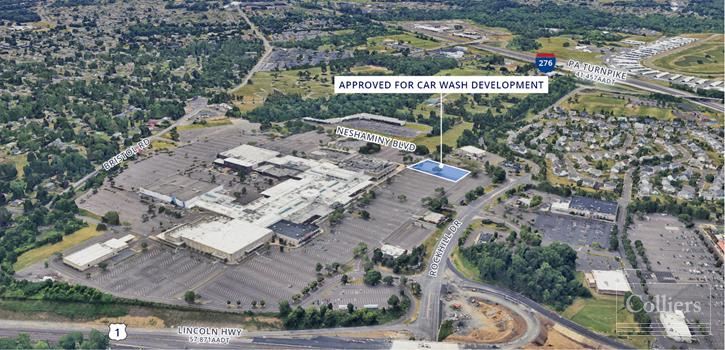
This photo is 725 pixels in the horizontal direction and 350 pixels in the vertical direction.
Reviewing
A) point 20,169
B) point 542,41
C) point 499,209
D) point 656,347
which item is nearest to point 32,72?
point 20,169

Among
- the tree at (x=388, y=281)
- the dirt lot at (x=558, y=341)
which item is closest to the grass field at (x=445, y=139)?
the tree at (x=388, y=281)

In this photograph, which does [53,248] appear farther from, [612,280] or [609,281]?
[612,280]

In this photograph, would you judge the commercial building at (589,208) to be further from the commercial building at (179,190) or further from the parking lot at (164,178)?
the commercial building at (179,190)

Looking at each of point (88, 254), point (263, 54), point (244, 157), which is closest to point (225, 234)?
point (88, 254)

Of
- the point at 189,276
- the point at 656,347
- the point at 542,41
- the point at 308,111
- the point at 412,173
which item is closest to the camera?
the point at 656,347

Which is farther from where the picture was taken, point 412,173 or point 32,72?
point 32,72

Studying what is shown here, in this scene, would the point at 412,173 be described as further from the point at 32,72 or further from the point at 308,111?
the point at 32,72
